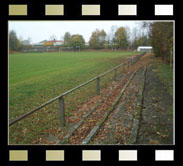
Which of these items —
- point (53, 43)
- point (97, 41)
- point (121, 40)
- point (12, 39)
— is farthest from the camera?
point (97, 41)

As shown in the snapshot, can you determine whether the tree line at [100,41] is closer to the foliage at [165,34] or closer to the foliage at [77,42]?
the foliage at [77,42]

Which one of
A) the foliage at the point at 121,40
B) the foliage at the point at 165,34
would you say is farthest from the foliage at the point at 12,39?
the foliage at the point at 165,34

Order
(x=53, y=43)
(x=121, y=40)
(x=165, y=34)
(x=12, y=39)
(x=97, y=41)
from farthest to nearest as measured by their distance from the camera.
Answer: (x=165, y=34) < (x=97, y=41) < (x=121, y=40) < (x=53, y=43) < (x=12, y=39)

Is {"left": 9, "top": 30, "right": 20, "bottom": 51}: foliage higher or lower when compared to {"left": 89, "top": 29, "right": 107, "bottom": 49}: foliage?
lower

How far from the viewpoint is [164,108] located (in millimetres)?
5559

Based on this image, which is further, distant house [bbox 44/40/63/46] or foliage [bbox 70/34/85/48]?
foliage [bbox 70/34/85/48]

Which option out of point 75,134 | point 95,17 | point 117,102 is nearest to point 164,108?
→ point 117,102

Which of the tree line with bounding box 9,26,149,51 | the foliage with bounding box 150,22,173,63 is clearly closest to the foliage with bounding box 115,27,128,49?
the tree line with bounding box 9,26,149,51

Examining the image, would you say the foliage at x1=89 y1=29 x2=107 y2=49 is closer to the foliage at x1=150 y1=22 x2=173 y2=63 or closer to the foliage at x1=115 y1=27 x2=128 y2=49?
the foliage at x1=115 y1=27 x2=128 y2=49

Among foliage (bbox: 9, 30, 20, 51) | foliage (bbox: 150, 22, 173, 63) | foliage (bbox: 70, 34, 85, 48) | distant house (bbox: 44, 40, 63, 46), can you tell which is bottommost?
foliage (bbox: 9, 30, 20, 51)

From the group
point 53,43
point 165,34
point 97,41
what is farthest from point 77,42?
point 165,34

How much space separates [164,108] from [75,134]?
2.90 m

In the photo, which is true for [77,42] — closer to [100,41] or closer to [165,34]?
[100,41]
